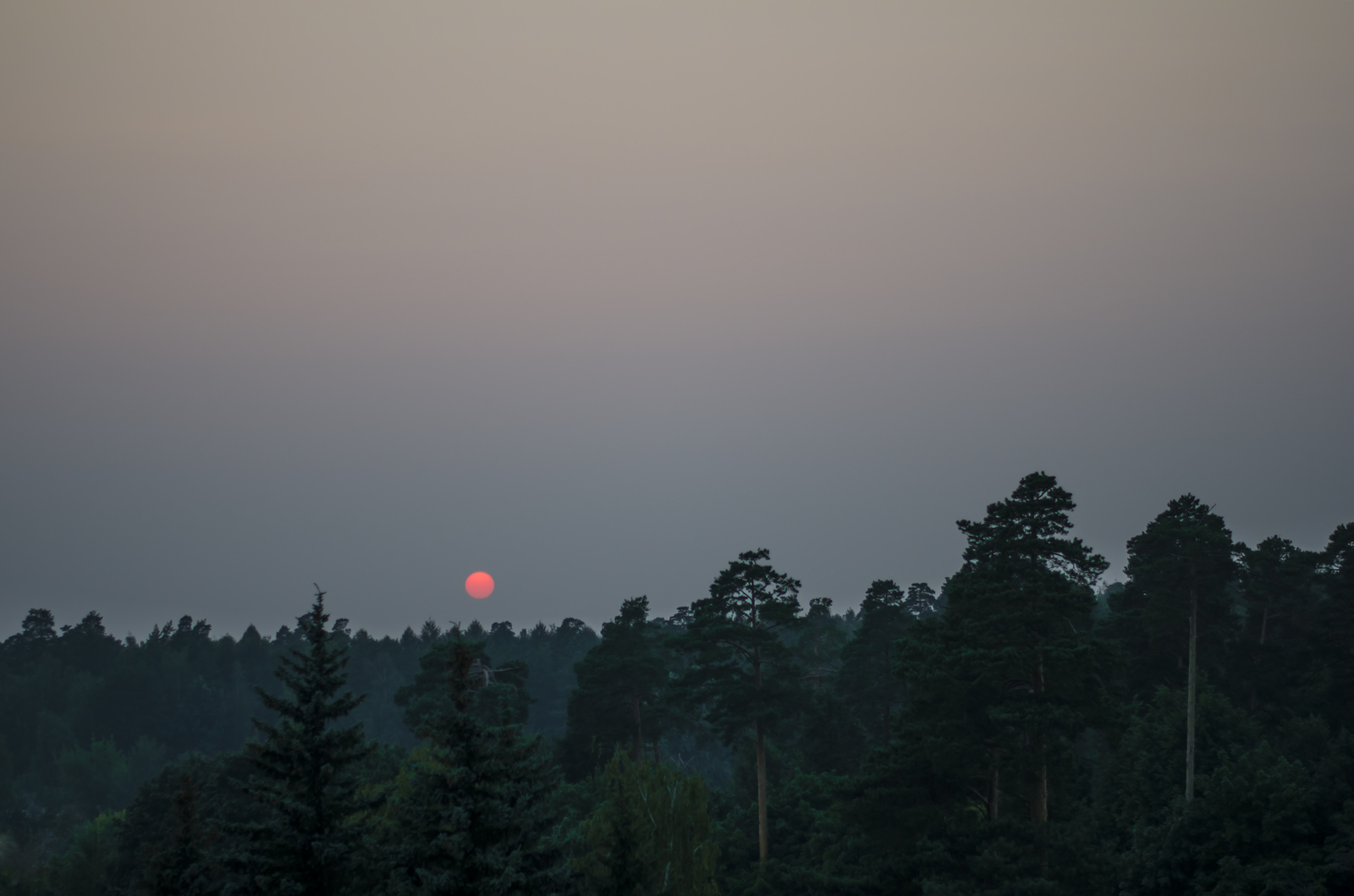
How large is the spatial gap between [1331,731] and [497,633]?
145667 mm

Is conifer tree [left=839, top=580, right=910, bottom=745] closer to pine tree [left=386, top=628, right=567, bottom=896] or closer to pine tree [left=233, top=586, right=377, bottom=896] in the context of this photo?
pine tree [left=386, top=628, right=567, bottom=896]

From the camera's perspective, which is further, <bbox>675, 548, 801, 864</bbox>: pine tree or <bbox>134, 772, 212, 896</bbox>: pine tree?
<bbox>675, 548, 801, 864</bbox>: pine tree

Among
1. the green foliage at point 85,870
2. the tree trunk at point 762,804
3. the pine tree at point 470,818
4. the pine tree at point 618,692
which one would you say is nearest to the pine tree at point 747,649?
the tree trunk at point 762,804

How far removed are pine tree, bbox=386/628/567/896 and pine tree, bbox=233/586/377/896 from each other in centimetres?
128

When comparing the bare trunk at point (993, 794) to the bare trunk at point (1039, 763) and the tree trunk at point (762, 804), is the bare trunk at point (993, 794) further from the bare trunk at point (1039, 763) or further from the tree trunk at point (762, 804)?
the tree trunk at point (762, 804)

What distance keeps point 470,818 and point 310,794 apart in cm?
359

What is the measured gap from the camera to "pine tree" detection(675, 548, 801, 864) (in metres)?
52.6

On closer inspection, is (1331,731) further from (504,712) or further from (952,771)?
(504,712)

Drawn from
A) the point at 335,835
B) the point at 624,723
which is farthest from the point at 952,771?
the point at 624,723

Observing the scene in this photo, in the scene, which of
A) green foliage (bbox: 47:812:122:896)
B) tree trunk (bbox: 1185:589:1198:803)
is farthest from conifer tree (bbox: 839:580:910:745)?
green foliage (bbox: 47:812:122:896)

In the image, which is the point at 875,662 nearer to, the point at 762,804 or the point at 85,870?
the point at 762,804

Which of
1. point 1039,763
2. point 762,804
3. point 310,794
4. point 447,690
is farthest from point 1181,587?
point 310,794

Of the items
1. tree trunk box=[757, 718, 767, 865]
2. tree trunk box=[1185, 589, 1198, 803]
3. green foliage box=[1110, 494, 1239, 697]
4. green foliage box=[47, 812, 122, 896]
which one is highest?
green foliage box=[1110, 494, 1239, 697]

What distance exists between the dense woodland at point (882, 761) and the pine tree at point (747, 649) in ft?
0.48
